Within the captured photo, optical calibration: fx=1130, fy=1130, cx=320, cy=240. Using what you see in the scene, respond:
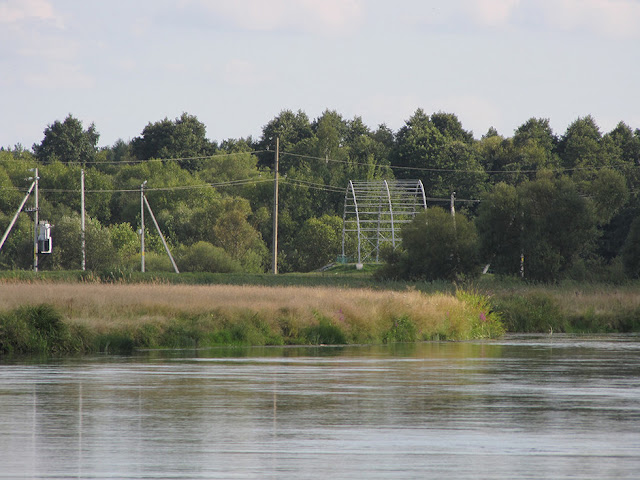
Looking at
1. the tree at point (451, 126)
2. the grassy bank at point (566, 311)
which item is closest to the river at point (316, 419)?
the grassy bank at point (566, 311)

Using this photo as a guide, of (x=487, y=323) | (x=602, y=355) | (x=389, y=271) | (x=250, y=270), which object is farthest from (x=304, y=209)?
(x=602, y=355)

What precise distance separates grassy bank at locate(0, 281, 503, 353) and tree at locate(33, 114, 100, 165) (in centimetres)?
8692

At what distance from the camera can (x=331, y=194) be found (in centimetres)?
11362

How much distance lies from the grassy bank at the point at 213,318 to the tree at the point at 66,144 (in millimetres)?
86921

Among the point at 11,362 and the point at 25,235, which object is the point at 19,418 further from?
the point at 25,235

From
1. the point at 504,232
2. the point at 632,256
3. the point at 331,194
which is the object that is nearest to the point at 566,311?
the point at 504,232

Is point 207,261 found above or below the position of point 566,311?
above

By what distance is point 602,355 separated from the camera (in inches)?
1098

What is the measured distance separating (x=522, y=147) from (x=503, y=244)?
4357 centimetres

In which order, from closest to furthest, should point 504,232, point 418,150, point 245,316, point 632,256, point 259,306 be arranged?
1. point 245,316
2. point 259,306
3. point 504,232
4. point 632,256
5. point 418,150

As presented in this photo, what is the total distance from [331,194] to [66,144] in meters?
29.9

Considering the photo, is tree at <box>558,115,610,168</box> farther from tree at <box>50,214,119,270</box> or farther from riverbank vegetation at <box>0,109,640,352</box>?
tree at <box>50,214,119,270</box>

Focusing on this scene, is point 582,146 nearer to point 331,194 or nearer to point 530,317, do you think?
point 331,194

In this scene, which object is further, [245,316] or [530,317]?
[530,317]
